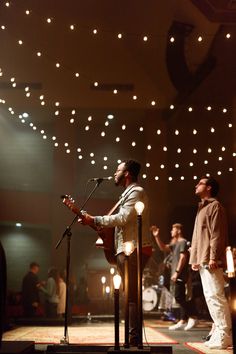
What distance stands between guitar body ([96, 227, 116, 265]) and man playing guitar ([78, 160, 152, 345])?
3cm

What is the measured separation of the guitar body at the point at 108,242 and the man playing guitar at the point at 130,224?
0.03 m

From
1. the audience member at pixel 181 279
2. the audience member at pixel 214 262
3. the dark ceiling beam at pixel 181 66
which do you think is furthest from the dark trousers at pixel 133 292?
the dark ceiling beam at pixel 181 66

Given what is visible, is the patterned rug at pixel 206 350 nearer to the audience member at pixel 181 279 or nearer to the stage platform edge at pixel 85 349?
the stage platform edge at pixel 85 349

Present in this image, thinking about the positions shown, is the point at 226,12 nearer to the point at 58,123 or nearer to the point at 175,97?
the point at 175,97

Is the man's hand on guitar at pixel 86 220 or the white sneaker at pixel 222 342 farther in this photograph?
the white sneaker at pixel 222 342

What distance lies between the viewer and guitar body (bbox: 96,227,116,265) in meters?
3.31

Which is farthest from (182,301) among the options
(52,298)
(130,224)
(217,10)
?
(217,10)

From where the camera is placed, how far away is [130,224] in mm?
3229

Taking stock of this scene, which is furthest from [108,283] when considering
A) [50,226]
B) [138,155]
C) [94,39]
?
[94,39]

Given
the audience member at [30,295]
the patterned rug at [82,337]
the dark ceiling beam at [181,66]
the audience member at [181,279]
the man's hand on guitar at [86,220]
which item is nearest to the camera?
the man's hand on guitar at [86,220]

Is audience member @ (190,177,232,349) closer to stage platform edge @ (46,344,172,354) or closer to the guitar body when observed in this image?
stage platform edge @ (46,344,172,354)

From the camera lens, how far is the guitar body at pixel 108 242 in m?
3.31

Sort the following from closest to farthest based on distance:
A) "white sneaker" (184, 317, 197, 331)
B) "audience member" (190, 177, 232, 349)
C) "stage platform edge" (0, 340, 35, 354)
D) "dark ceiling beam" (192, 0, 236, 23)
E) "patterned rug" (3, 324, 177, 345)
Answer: "stage platform edge" (0, 340, 35, 354), "audience member" (190, 177, 232, 349), "patterned rug" (3, 324, 177, 345), "white sneaker" (184, 317, 197, 331), "dark ceiling beam" (192, 0, 236, 23)

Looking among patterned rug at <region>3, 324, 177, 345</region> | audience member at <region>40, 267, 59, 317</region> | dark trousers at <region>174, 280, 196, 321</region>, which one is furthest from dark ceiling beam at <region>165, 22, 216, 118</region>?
patterned rug at <region>3, 324, 177, 345</region>
